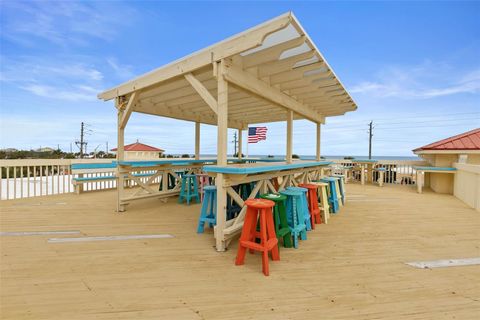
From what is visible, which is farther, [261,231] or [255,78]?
[255,78]

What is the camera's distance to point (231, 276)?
6.18 ft

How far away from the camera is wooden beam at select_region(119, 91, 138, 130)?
392cm

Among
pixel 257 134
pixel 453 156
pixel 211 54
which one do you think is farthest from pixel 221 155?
pixel 453 156

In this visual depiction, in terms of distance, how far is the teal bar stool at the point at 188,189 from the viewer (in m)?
4.91

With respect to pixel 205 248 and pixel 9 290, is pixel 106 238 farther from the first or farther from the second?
pixel 205 248

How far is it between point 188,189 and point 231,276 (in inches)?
126

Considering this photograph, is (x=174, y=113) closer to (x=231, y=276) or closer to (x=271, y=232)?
(x=271, y=232)

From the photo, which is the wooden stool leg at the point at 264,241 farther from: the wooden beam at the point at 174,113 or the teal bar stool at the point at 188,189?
the wooden beam at the point at 174,113

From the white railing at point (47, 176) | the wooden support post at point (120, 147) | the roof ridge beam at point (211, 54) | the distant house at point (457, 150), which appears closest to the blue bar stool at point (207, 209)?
the roof ridge beam at point (211, 54)

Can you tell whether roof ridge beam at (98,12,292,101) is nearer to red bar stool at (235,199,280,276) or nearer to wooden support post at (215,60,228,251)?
wooden support post at (215,60,228,251)

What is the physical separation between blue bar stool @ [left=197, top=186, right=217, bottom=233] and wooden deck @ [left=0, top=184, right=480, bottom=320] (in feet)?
0.69

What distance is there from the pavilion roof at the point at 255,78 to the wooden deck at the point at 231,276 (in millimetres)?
1889

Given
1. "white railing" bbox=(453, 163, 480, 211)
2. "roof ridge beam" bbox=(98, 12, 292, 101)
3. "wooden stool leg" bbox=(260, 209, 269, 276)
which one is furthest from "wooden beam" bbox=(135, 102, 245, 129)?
"white railing" bbox=(453, 163, 480, 211)

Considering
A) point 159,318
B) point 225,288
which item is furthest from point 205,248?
point 159,318
